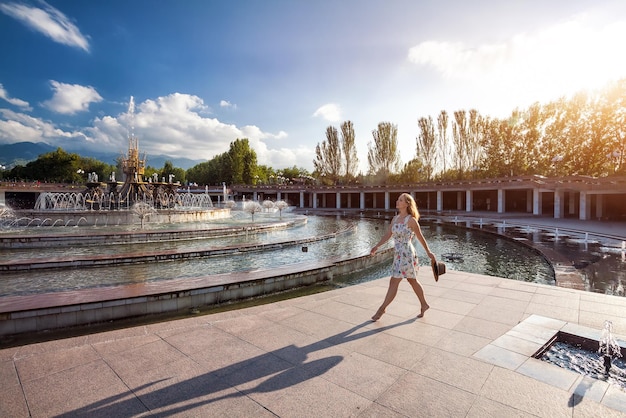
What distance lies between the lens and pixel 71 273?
369 inches

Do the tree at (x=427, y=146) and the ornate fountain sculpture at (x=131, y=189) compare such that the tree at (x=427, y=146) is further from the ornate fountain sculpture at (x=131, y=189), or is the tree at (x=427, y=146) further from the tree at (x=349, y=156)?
the ornate fountain sculpture at (x=131, y=189)

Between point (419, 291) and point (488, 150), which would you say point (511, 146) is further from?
point (419, 291)

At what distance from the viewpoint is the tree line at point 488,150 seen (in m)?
36.5

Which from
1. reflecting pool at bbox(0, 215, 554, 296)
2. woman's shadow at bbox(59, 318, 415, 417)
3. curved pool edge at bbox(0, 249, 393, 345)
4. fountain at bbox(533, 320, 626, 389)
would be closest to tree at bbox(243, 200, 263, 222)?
reflecting pool at bbox(0, 215, 554, 296)

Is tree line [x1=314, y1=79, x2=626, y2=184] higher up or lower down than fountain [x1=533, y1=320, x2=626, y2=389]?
higher up

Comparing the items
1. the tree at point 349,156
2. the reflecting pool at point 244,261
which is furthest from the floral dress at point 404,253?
the tree at point 349,156

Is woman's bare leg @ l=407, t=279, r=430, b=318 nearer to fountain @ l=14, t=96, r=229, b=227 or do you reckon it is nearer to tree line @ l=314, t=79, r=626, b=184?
fountain @ l=14, t=96, r=229, b=227

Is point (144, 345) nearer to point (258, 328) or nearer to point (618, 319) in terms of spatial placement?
point (258, 328)

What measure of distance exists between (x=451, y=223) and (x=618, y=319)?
22948mm

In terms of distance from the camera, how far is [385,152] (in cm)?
5444

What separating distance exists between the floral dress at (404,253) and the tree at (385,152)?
50.7m

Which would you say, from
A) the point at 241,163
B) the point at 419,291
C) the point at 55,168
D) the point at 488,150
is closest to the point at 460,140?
the point at 488,150

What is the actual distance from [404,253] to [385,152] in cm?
5152

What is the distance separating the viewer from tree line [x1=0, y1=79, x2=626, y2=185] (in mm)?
36522
